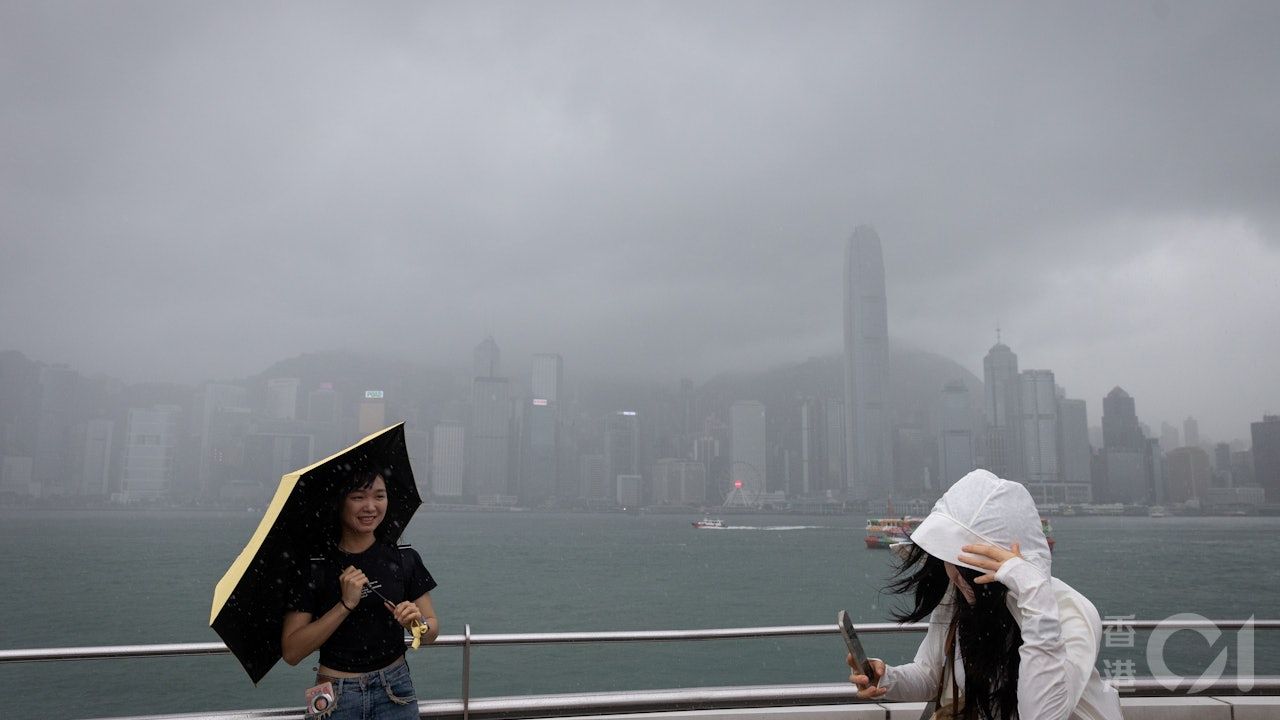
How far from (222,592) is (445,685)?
978 inches

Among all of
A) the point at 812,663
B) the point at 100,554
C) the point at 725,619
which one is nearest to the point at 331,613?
the point at 812,663

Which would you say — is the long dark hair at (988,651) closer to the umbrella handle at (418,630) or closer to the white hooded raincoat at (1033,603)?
the white hooded raincoat at (1033,603)

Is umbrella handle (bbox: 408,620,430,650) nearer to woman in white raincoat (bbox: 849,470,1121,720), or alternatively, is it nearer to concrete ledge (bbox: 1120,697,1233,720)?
woman in white raincoat (bbox: 849,470,1121,720)

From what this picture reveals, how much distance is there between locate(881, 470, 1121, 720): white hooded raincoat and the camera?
1.65 meters

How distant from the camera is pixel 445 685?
81.9 feet

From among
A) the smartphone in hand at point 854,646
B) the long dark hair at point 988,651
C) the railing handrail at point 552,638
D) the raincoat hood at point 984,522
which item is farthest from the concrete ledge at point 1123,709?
the raincoat hood at point 984,522

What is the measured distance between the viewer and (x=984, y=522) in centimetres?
182

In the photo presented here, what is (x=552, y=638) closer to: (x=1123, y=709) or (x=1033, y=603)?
(x=1033, y=603)

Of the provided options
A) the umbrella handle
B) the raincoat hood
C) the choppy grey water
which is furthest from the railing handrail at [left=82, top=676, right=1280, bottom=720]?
the choppy grey water

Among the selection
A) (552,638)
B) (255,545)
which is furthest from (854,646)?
(552,638)

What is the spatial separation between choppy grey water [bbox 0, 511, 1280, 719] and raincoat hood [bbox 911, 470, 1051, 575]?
858 inches

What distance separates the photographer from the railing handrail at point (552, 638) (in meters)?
2.99

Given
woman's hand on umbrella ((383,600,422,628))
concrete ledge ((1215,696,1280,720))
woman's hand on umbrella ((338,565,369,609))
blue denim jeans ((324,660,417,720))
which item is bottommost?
concrete ledge ((1215,696,1280,720))

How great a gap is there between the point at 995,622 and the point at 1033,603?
0.23m
